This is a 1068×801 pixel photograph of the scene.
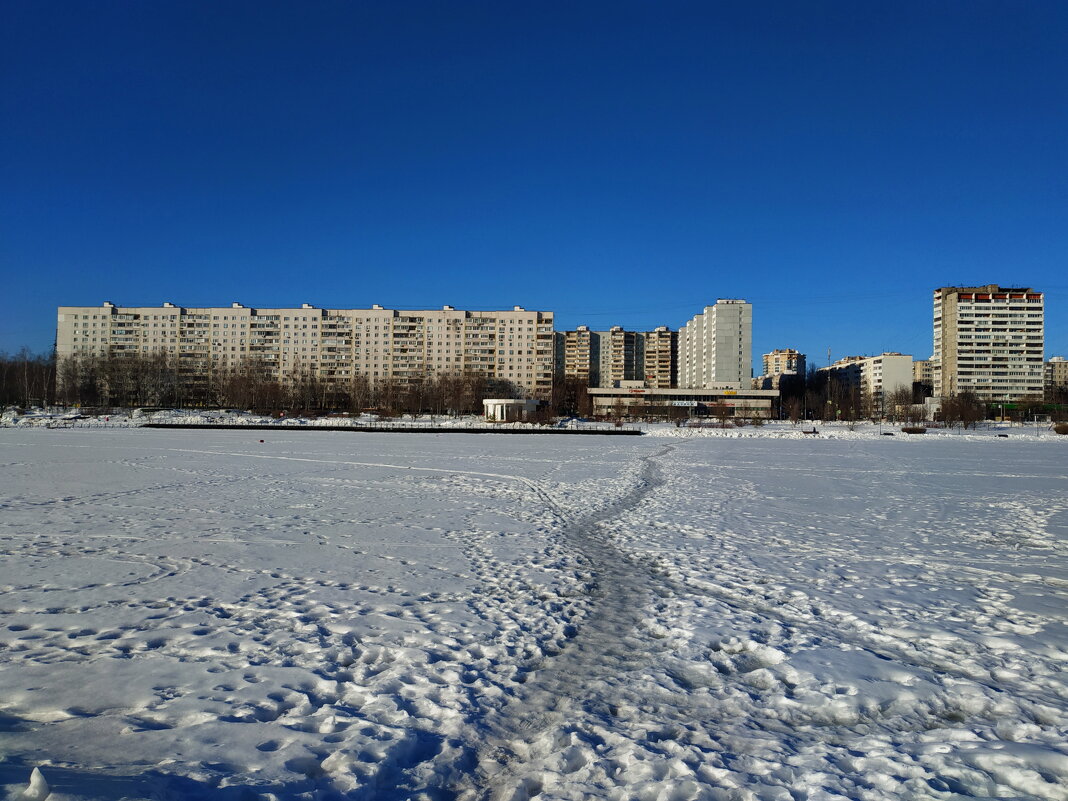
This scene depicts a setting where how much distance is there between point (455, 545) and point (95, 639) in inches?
178

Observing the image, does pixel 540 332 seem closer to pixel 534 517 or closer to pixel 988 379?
pixel 988 379

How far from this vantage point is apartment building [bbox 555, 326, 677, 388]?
7495 inches

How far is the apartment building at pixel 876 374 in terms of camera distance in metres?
144

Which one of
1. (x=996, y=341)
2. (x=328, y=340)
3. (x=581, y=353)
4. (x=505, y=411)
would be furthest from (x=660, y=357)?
(x=505, y=411)

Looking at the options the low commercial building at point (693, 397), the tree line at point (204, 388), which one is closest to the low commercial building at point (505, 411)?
the tree line at point (204, 388)

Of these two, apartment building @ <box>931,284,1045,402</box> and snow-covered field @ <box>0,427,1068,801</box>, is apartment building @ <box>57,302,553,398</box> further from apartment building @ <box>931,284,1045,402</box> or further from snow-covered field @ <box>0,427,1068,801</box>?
snow-covered field @ <box>0,427,1068,801</box>

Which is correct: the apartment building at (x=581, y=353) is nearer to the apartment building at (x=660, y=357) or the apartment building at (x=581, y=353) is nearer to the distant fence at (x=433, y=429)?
the apartment building at (x=660, y=357)

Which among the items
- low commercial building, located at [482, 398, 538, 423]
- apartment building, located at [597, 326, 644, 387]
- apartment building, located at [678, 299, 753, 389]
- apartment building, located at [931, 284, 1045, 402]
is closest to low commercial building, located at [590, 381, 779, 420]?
apartment building, located at [678, 299, 753, 389]

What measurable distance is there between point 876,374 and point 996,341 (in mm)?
24882

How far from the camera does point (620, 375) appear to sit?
19300 cm

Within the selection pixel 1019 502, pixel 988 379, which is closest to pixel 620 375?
pixel 988 379

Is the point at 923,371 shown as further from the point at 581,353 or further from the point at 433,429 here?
the point at 433,429

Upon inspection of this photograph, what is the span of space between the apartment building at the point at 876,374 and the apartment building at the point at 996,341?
8.81 meters

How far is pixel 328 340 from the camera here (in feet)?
420
